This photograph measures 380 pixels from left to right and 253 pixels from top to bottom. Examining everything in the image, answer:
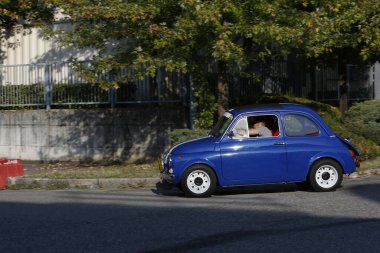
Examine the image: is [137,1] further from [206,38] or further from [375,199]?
[375,199]

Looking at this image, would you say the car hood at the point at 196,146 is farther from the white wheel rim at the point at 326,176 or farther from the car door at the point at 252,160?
the white wheel rim at the point at 326,176

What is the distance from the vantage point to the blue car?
427 inches

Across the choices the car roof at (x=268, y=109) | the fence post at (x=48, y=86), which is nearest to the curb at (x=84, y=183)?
the car roof at (x=268, y=109)

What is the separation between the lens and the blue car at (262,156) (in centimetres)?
1085

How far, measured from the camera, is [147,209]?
32.2 ft

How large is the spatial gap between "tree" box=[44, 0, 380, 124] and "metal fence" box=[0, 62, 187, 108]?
307 centimetres

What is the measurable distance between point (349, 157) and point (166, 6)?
204 inches

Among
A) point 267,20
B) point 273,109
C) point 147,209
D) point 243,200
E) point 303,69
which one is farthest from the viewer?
point 303,69

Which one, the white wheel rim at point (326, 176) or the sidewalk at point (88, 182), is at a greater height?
the white wheel rim at point (326, 176)

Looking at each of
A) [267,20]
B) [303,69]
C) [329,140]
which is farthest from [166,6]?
[303,69]

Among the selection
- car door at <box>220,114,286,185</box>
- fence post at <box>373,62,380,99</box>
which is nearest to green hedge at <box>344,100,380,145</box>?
car door at <box>220,114,286,185</box>

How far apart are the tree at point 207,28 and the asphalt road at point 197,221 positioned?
318cm

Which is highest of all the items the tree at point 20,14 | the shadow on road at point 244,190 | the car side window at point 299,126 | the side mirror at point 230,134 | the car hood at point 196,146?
the tree at point 20,14

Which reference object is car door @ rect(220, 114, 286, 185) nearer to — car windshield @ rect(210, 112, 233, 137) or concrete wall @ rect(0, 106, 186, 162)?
car windshield @ rect(210, 112, 233, 137)
